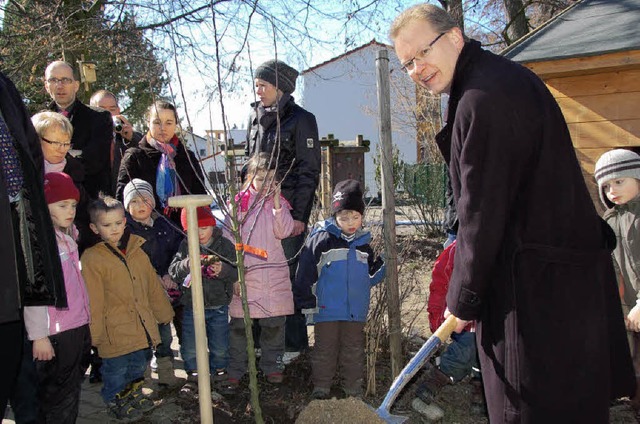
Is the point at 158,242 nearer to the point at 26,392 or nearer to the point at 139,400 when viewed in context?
the point at 139,400

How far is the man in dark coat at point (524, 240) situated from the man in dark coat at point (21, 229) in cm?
144

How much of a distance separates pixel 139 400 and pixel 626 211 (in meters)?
3.18

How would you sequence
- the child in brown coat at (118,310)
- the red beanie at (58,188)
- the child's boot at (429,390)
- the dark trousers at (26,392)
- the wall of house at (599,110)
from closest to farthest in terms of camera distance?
the dark trousers at (26,392) → the red beanie at (58,188) → the child in brown coat at (118,310) → the child's boot at (429,390) → the wall of house at (599,110)

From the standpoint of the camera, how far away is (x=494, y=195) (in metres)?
1.86

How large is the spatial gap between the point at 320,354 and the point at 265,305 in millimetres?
488

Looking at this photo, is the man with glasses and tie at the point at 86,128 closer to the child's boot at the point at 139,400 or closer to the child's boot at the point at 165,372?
the child's boot at the point at 165,372

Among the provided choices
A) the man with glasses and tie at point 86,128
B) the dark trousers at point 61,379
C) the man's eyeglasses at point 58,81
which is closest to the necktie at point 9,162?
the dark trousers at point 61,379

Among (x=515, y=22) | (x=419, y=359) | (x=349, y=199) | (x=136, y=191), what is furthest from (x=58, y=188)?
(x=515, y=22)

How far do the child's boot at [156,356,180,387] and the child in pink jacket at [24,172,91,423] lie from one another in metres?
0.87

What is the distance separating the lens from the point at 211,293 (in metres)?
3.82

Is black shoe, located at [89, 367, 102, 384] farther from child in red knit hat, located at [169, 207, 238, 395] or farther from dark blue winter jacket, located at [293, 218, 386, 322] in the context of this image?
dark blue winter jacket, located at [293, 218, 386, 322]

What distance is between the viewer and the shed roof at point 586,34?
486 centimetres

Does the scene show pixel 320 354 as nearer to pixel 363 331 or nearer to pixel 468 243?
pixel 363 331

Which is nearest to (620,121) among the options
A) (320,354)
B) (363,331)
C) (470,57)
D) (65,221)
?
(363,331)
